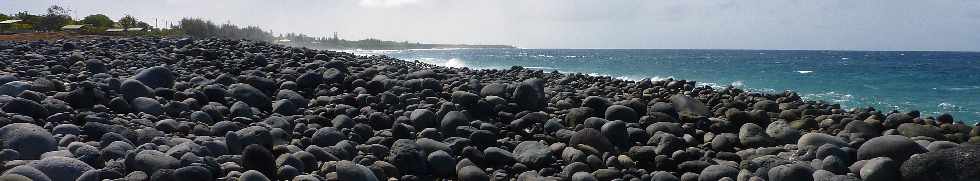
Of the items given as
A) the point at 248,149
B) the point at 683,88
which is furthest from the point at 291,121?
the point at 683,88

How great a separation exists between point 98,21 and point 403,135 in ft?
147

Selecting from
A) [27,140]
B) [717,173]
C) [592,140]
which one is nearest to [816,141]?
[717,173]

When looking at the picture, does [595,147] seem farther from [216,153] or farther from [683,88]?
[683,88]

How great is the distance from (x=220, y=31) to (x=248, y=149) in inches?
2052

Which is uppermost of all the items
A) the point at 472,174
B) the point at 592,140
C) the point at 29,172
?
the point at 29,172

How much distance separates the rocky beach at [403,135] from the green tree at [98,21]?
37566 millimetres

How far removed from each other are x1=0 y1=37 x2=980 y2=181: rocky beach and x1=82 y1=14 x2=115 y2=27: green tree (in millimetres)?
37566

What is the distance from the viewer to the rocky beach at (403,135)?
4.96 meters

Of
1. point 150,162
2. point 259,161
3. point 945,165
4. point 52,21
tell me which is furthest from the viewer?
point 52,21

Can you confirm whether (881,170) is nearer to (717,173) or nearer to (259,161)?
(717,173)

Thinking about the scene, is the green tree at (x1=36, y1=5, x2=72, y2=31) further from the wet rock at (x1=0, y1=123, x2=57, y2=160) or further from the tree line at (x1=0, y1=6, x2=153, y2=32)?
the wet rock at (x1=0, y1=123, x2=57, y2=160)

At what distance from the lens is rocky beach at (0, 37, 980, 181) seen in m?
4.96

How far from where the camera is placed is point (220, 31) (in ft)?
175

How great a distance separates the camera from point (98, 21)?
44.5 metres
